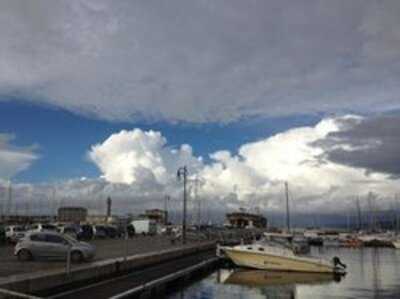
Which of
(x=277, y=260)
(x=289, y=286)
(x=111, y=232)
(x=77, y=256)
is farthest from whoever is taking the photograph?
(x=111, y=232)

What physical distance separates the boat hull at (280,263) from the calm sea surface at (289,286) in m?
1.15

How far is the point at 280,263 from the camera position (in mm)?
53594

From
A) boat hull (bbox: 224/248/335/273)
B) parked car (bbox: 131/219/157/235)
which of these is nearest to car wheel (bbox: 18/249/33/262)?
boat hull (bbox: 224/248/335/273)

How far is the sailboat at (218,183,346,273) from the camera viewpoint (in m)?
53.0

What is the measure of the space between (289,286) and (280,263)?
32.4ft

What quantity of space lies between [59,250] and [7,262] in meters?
3.02

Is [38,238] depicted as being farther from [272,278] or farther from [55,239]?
[272,278]

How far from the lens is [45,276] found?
74.2 feet

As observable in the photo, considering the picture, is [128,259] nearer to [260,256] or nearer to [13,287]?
[13,287]

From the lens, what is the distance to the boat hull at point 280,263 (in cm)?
5291

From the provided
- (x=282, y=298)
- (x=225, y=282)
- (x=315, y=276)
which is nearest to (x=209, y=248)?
(x=315, y=276)

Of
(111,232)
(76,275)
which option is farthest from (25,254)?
(111,232)

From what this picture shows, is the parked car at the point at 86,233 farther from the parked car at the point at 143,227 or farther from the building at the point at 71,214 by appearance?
the building at the point at 71,214

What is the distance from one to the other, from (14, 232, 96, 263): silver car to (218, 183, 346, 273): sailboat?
2347cm
